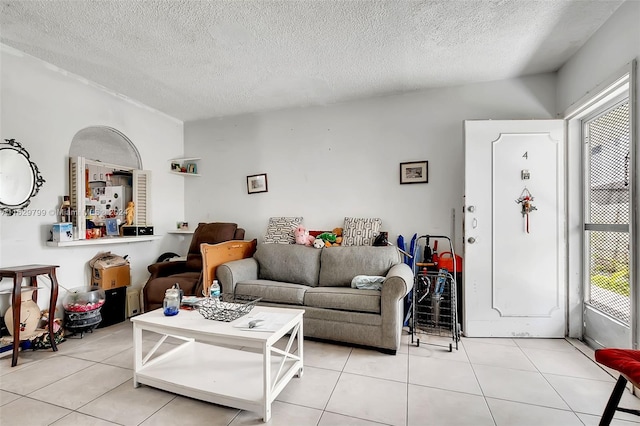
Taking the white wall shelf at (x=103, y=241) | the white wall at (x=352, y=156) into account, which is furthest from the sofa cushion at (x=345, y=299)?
the white wall shelf at (x=103, y=241)

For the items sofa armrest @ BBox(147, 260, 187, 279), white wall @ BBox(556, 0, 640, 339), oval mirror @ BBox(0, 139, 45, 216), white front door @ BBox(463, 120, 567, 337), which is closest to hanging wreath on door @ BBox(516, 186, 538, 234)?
white front door @ BBox(463, 120, 567, 337)

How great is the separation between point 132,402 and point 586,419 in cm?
259

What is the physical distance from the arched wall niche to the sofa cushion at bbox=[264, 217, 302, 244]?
6.06 ft

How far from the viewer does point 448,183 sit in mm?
3295

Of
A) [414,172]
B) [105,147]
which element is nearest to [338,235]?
[414,172]

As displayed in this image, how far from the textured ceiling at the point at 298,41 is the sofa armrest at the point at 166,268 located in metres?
1.97

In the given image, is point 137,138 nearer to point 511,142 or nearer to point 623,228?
point 511,142

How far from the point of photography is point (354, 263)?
308 centimetres

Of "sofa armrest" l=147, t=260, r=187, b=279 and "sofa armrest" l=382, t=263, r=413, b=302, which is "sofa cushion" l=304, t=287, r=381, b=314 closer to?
"sofa armrest" l=382, t=263, r=413, b=302

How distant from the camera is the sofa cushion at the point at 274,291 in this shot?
2.77m

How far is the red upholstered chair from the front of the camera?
1219 mm

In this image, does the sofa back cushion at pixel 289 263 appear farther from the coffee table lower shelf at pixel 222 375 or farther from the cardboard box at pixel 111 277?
the cardboard box at pixel 111 277

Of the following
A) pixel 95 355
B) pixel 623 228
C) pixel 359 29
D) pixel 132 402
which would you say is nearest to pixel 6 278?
pixel 95 355

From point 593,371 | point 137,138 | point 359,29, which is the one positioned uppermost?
point 359,29
